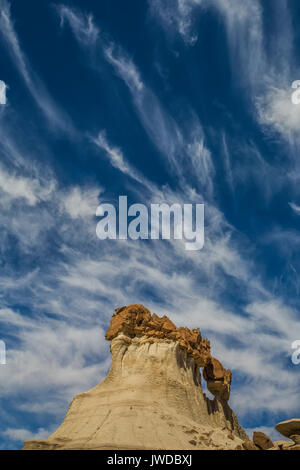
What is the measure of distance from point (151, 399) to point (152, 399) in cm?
21

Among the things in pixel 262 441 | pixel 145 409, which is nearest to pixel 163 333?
pixel 145 409

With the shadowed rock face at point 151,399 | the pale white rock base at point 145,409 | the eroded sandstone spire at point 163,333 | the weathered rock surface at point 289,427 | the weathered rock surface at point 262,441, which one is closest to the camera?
the weathered rock surface at point 289,427

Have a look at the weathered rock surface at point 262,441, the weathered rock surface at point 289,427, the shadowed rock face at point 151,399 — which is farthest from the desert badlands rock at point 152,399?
the weathered rock surface at point 289,427

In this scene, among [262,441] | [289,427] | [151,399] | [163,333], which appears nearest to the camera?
[289,427]

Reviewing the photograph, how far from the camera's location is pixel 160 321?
5647 cm

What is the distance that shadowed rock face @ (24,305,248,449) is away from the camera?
3612 cm

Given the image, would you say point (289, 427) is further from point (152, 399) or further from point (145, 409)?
point (152, 399)

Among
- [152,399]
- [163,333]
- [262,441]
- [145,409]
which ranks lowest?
[262,441]

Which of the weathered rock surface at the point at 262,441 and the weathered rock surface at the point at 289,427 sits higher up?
the weathered rock surface at the point at 289,427

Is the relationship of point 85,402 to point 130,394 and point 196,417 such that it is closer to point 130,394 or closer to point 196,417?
point 130,394

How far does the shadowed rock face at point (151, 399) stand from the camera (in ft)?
119

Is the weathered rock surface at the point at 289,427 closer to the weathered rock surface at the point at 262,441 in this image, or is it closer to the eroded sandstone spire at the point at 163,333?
the weathered rock surface at the point at 262,441

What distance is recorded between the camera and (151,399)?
42.8 meters
